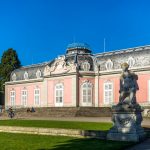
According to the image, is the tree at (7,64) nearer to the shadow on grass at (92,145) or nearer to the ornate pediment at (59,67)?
the ornate pediment at (59,67)

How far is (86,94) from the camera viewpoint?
45.2 m

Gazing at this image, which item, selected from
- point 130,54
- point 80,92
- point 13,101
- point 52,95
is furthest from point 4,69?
point 130,54

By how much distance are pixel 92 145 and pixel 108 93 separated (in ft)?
103

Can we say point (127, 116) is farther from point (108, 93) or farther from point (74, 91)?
point (74, 91)

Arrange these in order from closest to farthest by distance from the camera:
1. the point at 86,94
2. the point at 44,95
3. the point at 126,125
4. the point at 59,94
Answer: the point at 126,125
the point at 86,94
the point at 59,94
the point at 44,95

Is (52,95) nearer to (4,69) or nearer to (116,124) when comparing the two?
(4,69)

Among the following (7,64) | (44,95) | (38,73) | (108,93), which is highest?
(7,64)

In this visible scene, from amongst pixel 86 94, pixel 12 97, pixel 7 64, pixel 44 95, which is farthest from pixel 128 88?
pixel 7 64

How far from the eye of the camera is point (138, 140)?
14.4 meters

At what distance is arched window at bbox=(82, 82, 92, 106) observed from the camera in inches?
1774

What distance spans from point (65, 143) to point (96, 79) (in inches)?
1246

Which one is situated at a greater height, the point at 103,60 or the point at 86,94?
the point at 103,60

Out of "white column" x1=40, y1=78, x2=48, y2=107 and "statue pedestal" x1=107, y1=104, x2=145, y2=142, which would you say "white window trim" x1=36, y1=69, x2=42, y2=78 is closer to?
"white column" x1=40, y1=78, x2=48, y2=107

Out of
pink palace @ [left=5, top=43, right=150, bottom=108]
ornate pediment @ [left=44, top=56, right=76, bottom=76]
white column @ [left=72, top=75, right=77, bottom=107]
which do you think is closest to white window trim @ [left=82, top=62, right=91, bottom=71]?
pink palace @ [left=5, top=43, right=150, bottom=108]
